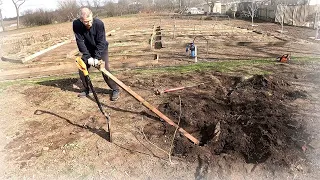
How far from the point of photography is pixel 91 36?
4672 mm

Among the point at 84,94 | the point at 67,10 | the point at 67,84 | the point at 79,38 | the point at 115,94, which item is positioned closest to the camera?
the point at 79,38

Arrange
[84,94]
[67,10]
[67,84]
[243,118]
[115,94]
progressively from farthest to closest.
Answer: [67,10]
[67,84]
[84,94]
[115,94]
[243,118]

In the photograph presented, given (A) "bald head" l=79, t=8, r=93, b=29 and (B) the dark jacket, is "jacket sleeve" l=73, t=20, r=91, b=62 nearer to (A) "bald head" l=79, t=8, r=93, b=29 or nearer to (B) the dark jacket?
(B) the dark jacket

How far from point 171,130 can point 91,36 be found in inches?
84.0

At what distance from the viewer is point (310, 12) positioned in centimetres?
2061

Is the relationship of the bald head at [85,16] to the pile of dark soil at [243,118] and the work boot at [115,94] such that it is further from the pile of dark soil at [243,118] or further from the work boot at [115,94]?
the pile of dark soil at [243,118]

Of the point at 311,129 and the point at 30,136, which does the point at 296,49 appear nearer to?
the point at 311,129

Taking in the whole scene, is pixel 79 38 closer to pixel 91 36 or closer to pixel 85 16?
pixel 91 36

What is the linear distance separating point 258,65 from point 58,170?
221 inches

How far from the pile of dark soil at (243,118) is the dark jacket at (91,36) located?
1.47 metres

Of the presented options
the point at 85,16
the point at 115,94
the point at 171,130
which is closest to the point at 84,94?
the point at 115,94

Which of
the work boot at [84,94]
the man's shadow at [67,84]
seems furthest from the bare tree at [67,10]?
the work boot at [84,94]

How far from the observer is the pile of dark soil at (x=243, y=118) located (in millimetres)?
3350

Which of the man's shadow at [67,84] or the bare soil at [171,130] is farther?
the man's shadow at [67,84]
